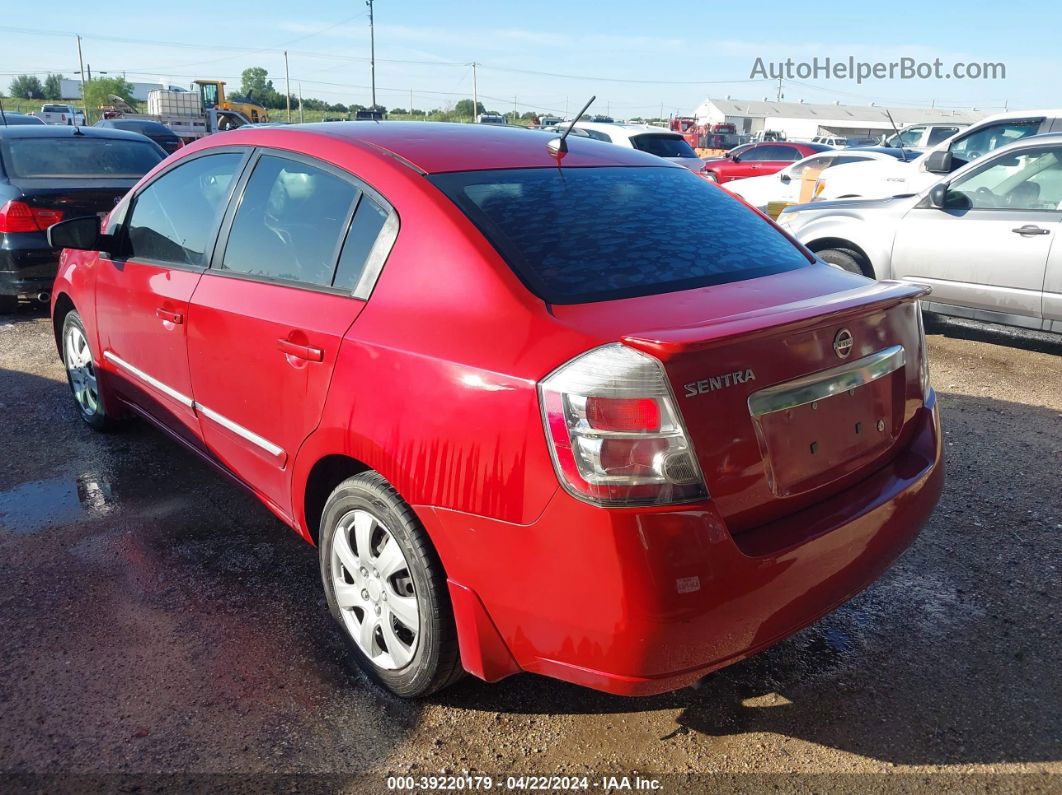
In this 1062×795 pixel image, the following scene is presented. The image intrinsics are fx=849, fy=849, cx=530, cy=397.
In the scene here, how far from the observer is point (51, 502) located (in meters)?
3.93

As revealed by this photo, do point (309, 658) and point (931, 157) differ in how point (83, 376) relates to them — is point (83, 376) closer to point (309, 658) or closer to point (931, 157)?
point (309, 658)

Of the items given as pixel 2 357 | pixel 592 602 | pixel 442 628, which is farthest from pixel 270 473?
pixel 2 357

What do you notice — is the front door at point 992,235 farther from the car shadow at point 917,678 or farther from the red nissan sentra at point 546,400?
the red nissan sentra at point 546,400

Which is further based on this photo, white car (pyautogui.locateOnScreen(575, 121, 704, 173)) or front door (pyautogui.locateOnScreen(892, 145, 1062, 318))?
white car (pyautogui.locateOnScreen(575, 121, 704, 173))

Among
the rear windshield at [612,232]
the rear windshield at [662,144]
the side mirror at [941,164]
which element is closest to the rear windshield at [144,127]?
the rear windshield at [662,144]

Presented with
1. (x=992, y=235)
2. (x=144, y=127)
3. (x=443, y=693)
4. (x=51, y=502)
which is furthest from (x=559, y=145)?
(x=144, y=127)

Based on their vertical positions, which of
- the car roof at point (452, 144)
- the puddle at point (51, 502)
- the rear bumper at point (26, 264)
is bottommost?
the puddle at point (51, 502)

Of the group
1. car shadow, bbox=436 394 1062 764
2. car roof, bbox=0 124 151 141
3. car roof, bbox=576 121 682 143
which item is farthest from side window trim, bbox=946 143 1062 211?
car roof, bbox=576 121 682 143

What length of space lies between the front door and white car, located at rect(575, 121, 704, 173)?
7.21 metres

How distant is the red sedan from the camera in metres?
20.4

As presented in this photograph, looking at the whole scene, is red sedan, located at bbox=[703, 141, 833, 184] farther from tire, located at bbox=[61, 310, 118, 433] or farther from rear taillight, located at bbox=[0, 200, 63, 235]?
tire, located at bbox=[61, 310, 118, 433]

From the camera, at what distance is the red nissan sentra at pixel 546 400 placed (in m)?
1.93

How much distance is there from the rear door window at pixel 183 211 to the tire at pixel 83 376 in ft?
2.95

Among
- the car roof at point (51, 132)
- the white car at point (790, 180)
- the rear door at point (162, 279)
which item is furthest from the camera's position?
the white car at point (790, 180)
